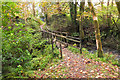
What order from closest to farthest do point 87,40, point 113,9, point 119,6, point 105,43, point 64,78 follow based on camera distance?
1. point 64,78
2. point 119,6
3. point 113,9
4. point 105,43
5. point 87,40

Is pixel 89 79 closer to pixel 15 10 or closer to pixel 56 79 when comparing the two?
pixel 56 79

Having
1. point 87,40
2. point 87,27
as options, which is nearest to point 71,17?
point 87,27

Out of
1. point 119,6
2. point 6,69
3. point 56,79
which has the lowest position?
point 56,79

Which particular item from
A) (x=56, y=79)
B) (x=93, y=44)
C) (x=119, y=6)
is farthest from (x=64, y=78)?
(x=93, y=44)

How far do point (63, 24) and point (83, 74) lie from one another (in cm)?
882

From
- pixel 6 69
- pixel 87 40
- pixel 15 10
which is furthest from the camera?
pixel 87 40

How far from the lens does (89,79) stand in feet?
11.3

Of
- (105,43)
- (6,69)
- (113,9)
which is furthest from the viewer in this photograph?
(105,43)

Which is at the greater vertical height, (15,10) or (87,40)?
(15,10)

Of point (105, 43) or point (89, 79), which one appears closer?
point (89, 79)

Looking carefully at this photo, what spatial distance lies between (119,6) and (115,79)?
543 centimetres

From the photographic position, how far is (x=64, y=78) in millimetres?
3729

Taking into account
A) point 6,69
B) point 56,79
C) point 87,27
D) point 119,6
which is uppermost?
point 119,6

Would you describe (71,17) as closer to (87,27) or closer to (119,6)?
(87,27)
